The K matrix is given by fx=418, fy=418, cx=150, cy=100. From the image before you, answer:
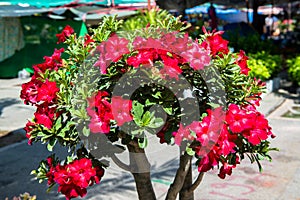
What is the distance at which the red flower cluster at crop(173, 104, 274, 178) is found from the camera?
2418 millimetres

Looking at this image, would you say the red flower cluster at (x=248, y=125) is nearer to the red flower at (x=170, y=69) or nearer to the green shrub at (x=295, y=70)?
the red flower at (x=170, y=69)

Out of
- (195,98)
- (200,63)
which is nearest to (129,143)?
(195,98)

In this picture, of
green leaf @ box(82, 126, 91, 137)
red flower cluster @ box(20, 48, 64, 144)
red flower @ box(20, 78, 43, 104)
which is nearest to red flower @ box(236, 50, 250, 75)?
green leaf @ box(82, 126, 91, 137)

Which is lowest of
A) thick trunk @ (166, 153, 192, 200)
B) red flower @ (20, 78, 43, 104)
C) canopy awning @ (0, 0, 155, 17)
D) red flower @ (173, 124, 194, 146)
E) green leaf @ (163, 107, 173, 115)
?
thick trunk @ (166, 153, 192, 200)

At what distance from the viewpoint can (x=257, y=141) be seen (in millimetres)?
2443

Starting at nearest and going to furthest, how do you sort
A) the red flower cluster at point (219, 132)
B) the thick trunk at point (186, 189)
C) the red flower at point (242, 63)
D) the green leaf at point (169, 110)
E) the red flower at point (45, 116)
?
1. the red flower cluster at point (219, 132)
2. the green leaf at point (169, 110)
3. the red flower at point (45, 116)
4. the red flower at point (242, 63)
5. the thick trunk at point (186, 189)

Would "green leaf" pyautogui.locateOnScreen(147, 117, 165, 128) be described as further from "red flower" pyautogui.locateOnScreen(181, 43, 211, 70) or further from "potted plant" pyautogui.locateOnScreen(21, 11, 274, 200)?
"red flower" pyautogui.locateOnScreen(181, 43, 211, 70)

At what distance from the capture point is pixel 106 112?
249 cm

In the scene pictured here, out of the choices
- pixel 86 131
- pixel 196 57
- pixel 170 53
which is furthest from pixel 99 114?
pixel 196 57

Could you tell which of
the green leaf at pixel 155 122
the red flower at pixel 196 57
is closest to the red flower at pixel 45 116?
the green leaf at pixel 155 122

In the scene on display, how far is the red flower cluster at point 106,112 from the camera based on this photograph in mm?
2451

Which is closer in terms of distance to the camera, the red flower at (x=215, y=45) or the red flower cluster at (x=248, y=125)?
the red flower cluster at (x=248, y=125)

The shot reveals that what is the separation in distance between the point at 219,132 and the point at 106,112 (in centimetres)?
68

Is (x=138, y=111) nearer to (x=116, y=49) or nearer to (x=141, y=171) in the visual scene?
(x=116, y=49)
